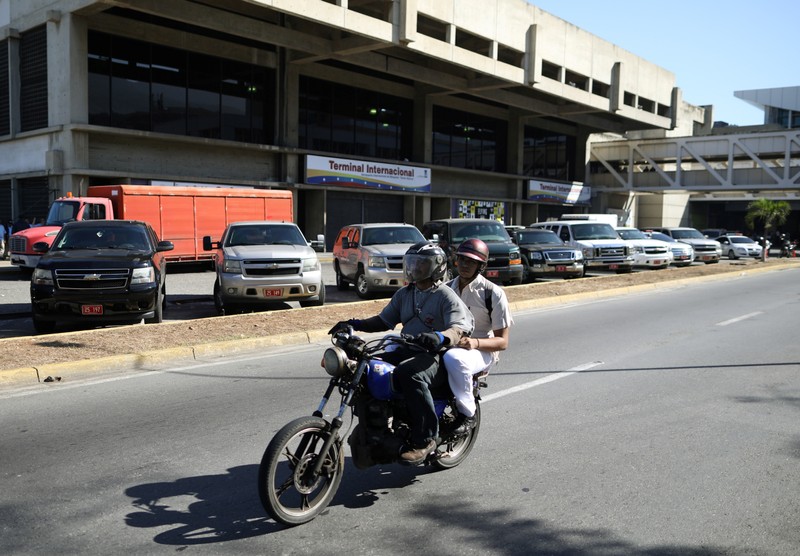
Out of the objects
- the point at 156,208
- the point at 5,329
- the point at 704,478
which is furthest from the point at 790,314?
the point at 156,208

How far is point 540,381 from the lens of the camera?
8.11 metres

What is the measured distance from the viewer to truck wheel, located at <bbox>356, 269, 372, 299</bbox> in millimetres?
16656

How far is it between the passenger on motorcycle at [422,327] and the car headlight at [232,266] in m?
8.57

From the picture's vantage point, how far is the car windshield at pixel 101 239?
11.9m

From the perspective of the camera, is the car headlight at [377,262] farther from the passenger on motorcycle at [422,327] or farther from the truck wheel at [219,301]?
the passenger on motorcycle at [422,327]

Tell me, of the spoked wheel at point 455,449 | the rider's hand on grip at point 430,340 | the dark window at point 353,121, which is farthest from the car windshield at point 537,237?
the rider's hand on grip at point 430,340

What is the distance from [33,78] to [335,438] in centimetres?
2905

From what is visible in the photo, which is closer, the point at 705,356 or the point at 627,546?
the point at 627,546

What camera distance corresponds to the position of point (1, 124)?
97.9 ft

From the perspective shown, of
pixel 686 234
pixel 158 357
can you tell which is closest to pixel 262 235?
pixel 158 357

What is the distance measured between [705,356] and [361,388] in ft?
22.8

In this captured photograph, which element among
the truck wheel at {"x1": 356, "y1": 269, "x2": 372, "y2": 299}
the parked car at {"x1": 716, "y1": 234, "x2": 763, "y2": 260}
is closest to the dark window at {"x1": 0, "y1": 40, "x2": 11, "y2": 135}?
the truck wheel at {"x1": 356, "y1": 269, "x2": 372, "y2": 299}

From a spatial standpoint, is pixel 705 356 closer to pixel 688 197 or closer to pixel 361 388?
pixel 361 388

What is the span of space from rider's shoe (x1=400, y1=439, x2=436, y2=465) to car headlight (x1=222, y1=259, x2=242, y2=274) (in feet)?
30.0
